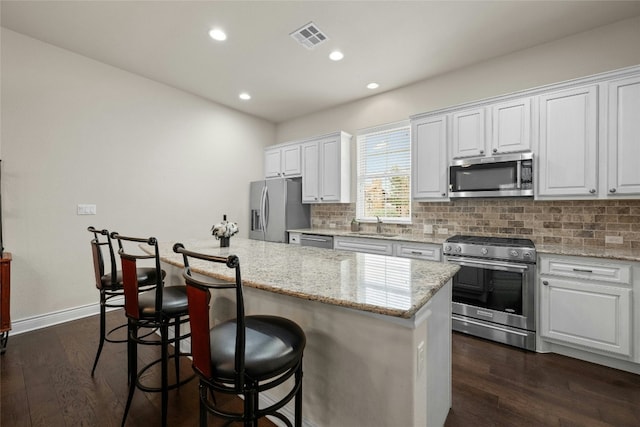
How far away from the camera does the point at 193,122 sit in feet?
14.5

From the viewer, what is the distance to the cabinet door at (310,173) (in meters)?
4.64

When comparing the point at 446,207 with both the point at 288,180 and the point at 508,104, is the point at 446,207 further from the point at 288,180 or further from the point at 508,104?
the point at 288,180

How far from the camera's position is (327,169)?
14.9 feet

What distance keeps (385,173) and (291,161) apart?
169 centimetres

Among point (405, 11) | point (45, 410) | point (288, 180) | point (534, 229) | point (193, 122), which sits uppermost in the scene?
point (405, 11)

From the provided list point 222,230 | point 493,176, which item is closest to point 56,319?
point 222,230

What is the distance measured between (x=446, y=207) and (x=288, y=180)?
2.49 metres

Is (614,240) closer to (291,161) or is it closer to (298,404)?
(298,404)

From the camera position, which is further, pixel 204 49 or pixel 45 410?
pixel 204 49

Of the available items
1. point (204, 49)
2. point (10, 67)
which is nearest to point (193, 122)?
point (204, 49)

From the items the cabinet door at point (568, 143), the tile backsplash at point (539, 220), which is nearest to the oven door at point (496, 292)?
the tile backsplash at point (539, 220)

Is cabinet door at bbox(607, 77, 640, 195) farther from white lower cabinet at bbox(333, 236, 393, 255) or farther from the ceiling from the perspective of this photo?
white lower cabinet at bbox(333, 236, 393, 255)

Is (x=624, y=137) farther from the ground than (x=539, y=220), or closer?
farther from the ground

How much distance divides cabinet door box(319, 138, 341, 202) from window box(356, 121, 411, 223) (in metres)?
0.39
